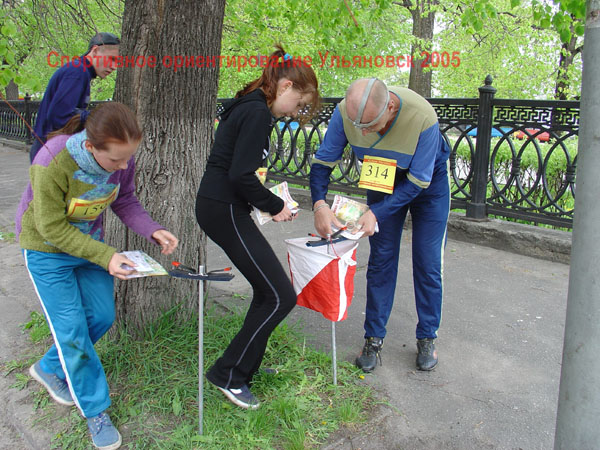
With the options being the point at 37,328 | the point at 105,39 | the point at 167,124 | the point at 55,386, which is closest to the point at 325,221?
the point at 167,124

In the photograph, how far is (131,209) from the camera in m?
2.86

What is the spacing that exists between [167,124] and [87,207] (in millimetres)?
939

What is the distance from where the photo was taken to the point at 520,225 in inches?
237

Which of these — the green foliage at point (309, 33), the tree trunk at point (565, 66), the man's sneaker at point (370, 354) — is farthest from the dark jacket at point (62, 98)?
the tree trunk at point (565, 66)

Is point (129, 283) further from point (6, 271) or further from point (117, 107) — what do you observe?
point (6, 271)

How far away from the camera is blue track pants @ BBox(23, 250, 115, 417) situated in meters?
2.52

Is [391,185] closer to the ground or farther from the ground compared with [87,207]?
farther from the ground

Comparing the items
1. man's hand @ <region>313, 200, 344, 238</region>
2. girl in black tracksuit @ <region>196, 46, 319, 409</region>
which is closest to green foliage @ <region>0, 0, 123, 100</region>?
girl in black tracksuit @ <region>196, 46, 319, 409</region>

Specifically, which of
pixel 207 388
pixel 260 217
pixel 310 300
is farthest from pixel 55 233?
pixel 310 300

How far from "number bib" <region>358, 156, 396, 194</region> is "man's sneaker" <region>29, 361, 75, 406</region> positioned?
193 centimetres

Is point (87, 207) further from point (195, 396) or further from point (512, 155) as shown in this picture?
point (512, 155)

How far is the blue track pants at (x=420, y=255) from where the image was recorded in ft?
11.0

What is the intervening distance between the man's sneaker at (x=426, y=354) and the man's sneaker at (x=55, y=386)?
2.02 meters

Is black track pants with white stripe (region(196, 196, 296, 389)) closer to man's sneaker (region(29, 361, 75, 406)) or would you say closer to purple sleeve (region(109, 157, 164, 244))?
purple sleeve (region(109, 157, 164, 244))
